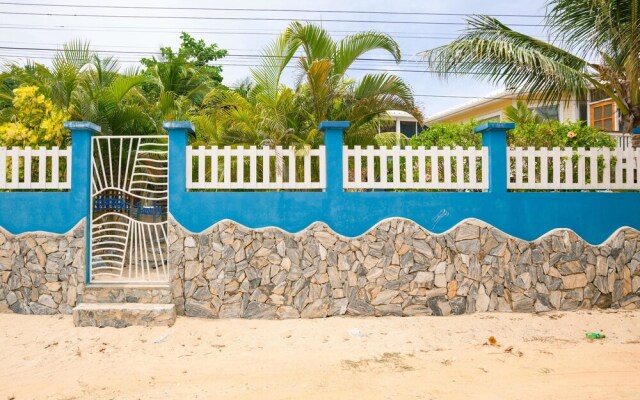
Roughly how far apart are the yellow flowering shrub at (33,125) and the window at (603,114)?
11593 mm

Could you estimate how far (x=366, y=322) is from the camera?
5500mm

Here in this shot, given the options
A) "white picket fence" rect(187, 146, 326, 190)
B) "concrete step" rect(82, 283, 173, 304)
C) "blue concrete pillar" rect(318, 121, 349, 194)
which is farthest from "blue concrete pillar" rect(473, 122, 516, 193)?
"concrete step" rect(82, 283, 173, 304)

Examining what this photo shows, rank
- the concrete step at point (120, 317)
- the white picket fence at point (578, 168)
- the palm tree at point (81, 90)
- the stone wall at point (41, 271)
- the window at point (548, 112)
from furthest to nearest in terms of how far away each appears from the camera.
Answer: the window at point (548, 112)
the palm tree at point (81, 90)
the white picket fence at point (578, 168)
the stone wall at point (41, 271)
the concrete step at point (120, 317)

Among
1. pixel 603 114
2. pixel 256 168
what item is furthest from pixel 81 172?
pixel 603 114

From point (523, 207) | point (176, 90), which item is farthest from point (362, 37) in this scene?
point (176, 90)

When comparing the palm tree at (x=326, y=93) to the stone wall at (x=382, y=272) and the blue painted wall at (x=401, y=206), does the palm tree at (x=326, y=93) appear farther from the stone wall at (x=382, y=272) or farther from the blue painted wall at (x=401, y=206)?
the stone wall at (x=382, y=272)

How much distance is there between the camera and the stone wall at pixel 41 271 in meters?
5.68

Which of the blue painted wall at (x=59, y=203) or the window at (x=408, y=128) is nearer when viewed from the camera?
the blue painted wall at (x=59, y=203)

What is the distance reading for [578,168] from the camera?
19.6ft

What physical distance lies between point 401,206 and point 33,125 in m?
5.03

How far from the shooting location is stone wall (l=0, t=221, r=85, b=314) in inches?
224

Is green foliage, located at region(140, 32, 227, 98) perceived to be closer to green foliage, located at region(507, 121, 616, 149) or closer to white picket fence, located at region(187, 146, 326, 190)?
white picket fence, located at region(187, 146, 326, 190)

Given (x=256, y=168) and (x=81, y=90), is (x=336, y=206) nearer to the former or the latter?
(x=256, y=168)

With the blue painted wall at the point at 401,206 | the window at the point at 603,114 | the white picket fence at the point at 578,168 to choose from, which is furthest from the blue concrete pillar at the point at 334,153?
the window at the point at 603,114
